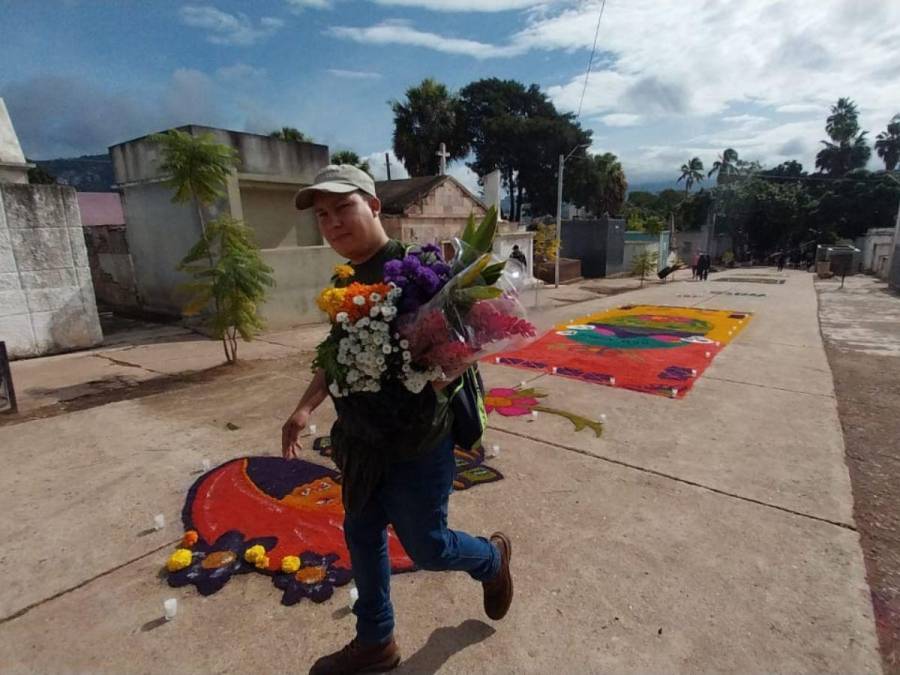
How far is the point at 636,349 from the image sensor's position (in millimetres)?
7875

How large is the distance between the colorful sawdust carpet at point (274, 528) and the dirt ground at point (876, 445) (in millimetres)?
2136

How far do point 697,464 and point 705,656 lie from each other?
1973mm

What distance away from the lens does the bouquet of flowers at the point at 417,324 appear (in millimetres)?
1640

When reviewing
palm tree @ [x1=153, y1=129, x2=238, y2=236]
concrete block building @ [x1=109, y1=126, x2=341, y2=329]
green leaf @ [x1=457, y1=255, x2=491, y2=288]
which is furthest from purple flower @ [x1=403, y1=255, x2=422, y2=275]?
concrete block building @ [x1=109, y1=126, x2=341, y2=329]

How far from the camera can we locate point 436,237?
1482 centimetres

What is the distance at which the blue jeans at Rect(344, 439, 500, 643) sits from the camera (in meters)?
1.80

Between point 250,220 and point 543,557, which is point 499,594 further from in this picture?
point 250,220

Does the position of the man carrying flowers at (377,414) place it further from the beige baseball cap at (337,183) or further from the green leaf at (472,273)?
the green leaf at (472,273)

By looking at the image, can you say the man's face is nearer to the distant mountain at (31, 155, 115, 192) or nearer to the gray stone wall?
the gray stone wall

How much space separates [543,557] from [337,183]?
2.17 metres

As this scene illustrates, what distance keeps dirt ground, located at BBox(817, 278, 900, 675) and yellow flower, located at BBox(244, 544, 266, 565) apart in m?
2.86

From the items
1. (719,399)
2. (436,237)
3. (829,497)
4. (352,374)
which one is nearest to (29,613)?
(352,374)

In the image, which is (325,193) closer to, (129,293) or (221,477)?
(221,477)

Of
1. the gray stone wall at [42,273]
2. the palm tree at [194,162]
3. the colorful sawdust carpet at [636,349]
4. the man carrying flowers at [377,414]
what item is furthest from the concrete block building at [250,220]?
the man carrying flowers at [377,414]
